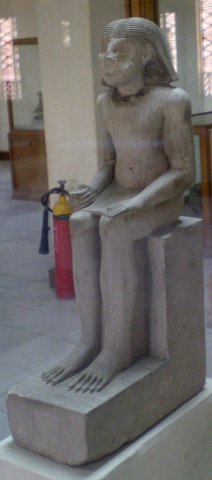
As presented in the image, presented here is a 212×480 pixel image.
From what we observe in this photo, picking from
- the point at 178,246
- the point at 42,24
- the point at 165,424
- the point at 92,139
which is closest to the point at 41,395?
the point at 165,424

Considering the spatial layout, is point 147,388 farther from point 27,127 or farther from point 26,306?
point 27,127

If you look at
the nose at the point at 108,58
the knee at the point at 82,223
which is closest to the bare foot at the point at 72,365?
the knee at the point at 82,223

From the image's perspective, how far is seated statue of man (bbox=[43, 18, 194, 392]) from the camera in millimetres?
2561

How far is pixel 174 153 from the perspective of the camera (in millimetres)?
2639

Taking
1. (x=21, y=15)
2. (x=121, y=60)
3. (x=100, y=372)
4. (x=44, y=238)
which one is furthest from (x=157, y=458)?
(x=21, y=15)

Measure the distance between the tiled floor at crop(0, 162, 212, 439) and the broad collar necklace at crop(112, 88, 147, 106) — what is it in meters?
1.40

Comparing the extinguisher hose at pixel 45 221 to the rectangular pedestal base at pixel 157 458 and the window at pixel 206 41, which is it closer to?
the window at pixel 206 41

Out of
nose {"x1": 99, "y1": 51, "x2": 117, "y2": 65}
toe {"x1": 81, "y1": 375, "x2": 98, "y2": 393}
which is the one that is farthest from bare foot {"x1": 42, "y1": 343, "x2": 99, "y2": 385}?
nose {"x1": 99, "y1": 51, "x2": 117, "y2": 65}

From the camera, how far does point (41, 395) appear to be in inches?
98.6

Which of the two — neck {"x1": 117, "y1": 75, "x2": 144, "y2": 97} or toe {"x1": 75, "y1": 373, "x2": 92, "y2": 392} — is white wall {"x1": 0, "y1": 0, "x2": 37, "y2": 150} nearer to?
neck {"x1": 117, "y1": 75, "x2": 144, "y2": 97}

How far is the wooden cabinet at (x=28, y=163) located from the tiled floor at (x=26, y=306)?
54 millimetres

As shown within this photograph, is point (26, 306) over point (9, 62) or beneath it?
beneath

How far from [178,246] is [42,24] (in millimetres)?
2202

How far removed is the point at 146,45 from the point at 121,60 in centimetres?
9
